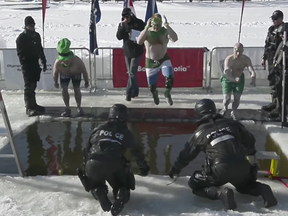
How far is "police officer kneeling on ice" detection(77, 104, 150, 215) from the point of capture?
4.09 metres

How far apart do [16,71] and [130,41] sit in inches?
135

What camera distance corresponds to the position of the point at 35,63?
8.18m

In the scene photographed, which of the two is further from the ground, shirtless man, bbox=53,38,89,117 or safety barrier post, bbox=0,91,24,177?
shirtless man, bbox=53,38,89,117

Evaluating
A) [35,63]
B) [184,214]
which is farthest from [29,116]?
[184,214]

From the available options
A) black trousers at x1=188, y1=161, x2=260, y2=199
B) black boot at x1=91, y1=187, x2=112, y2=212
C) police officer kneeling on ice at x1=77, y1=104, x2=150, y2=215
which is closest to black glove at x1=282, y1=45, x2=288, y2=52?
black trousers at x1=188, y1=161, x2=260, y2=199

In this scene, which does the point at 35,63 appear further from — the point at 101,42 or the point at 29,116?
the point at 101,42

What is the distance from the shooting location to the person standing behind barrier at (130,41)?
8.69m

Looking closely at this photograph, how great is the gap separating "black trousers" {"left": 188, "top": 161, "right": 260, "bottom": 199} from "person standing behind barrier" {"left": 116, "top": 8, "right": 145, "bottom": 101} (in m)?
4.82

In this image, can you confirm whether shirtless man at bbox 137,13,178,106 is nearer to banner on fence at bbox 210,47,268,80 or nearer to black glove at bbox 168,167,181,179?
banner on fence at bbox 210,47,268,80

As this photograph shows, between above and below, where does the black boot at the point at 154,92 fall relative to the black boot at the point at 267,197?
above

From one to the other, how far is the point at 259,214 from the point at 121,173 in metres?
1.50

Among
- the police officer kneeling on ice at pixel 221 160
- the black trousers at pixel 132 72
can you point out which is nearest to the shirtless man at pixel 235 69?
the black trousers at pixel 132 72

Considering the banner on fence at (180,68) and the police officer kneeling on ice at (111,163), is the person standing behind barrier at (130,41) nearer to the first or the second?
the banner on fence at (180,68)

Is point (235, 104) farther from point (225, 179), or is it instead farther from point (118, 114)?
A: point (118, 114)
